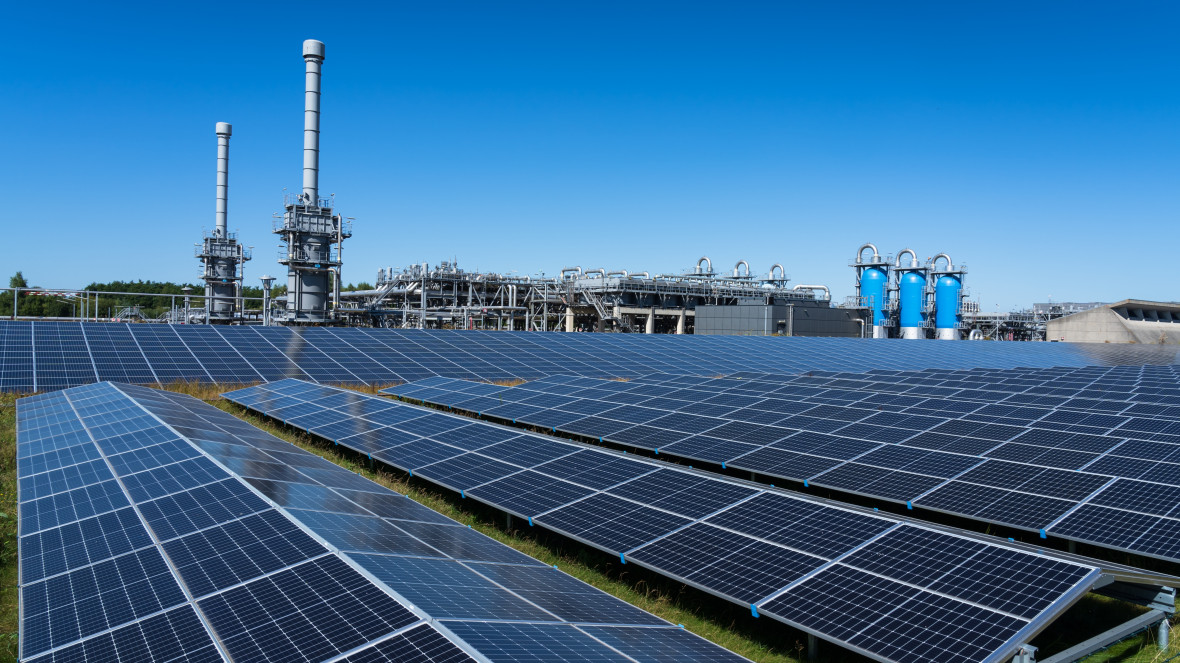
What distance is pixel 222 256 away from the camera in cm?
6356

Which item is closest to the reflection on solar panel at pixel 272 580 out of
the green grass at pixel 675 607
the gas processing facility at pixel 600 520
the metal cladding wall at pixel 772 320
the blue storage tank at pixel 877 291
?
the gas processing facility at pixel 600 520

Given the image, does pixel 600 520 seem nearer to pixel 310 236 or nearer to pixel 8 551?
pixel 8 551

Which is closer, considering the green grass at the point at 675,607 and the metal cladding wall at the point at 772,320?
the green grass at the point at 675,607

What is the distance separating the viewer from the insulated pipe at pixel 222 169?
214 feet

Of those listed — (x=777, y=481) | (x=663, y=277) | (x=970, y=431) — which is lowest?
(x=777, y=481)

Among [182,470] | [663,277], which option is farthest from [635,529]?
[663,277]

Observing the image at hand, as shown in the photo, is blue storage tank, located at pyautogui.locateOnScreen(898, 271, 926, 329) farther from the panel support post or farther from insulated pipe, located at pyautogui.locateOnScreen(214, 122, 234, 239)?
the panel support post

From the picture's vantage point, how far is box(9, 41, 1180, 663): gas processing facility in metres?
5.59

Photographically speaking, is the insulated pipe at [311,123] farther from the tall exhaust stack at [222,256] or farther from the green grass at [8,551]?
the green grass at [8,551]

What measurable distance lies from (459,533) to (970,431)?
9.86m

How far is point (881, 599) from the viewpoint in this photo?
643 centimetres

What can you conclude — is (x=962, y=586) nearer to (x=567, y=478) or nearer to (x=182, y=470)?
(x=567, y=478)

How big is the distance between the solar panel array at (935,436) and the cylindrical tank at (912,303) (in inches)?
2429

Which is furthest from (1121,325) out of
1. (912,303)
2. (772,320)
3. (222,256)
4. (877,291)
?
(222,256)
